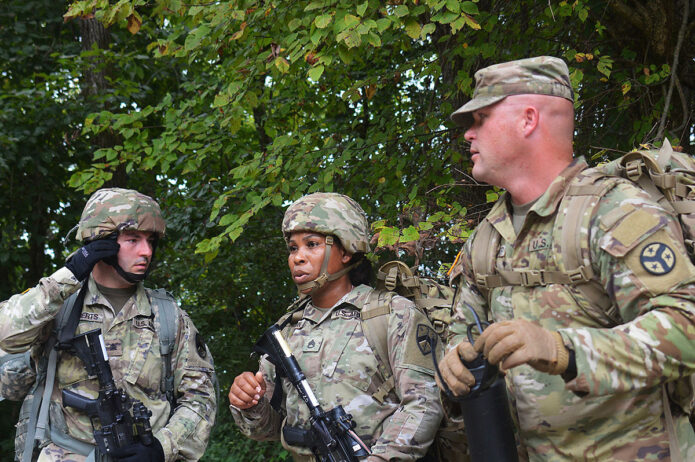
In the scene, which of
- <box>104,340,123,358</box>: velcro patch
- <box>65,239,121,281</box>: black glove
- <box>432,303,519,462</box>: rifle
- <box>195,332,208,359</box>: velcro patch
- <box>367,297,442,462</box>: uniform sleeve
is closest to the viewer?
<box>432,303,519,462</box>: rifle

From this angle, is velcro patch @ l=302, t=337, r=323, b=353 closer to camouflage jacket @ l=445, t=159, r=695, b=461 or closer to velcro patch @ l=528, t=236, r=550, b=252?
camouflage jacket @ l=445, t=159, r=695, b=461

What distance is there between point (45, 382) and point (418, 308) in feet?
6.71

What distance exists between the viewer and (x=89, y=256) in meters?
3.85

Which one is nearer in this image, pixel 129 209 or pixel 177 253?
pixel 129 209

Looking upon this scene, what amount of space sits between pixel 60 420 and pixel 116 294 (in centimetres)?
75

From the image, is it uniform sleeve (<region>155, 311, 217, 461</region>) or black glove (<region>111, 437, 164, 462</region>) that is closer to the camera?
black glove (<region>111, 437, 164, 462</region>)

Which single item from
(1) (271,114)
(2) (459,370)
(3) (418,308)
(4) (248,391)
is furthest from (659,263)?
(1) (271,114)

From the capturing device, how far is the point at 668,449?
226 cm

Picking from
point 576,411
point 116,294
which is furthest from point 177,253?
point 576,411

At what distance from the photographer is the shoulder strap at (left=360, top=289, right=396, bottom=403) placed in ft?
11.4

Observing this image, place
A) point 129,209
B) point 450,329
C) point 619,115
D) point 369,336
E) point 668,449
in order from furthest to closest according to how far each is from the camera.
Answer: point 619,115 < point 129,209 < point 369,336 < point 450,329 < point 668,449

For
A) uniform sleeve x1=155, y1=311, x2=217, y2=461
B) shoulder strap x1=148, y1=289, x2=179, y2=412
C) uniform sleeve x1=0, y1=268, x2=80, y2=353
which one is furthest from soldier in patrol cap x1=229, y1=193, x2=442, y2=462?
uniform sleeve x1=0, y1=268, x2=80, y2=353

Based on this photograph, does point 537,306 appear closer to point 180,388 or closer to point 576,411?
point 576,411

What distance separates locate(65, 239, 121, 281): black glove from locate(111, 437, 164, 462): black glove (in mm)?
922
